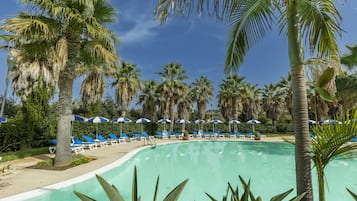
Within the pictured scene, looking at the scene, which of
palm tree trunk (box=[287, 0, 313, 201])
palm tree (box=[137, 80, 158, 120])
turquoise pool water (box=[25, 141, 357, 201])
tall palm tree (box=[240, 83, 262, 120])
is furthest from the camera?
tall palm tree (box=[240, 83, 262, 120])

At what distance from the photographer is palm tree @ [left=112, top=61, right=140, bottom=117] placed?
81.7 ft

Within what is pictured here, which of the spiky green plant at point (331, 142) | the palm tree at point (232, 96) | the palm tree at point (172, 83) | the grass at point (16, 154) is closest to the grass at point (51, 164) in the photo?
the grass at point (16, 154)

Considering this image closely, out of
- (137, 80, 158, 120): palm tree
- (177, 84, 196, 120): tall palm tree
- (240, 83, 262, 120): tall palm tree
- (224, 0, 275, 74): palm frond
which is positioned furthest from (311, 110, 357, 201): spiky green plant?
(240, 83, 262, 120): tall palm tree

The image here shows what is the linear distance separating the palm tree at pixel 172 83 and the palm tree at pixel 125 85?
4493mm

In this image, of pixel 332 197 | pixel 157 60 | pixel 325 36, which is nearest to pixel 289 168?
pixel 332 197

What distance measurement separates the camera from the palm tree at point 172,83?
2902 cm

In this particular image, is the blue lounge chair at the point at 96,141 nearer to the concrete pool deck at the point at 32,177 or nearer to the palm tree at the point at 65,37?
the concrete pool deck at the point at 32,177

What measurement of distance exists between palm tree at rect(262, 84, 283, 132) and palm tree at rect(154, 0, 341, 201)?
33.7 meters

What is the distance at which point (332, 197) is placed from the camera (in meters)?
7.03

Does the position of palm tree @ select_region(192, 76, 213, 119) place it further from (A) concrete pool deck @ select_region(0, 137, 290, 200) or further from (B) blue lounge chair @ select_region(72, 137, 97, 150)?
(A) concrete pool deck @ select_region(0, 137, 290, 200)

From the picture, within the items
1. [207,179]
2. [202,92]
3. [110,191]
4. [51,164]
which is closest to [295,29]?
[110,191]

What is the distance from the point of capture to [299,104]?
9.78ft

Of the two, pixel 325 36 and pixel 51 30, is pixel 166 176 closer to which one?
pixel 51 30

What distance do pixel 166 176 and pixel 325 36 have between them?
26.7 feet
